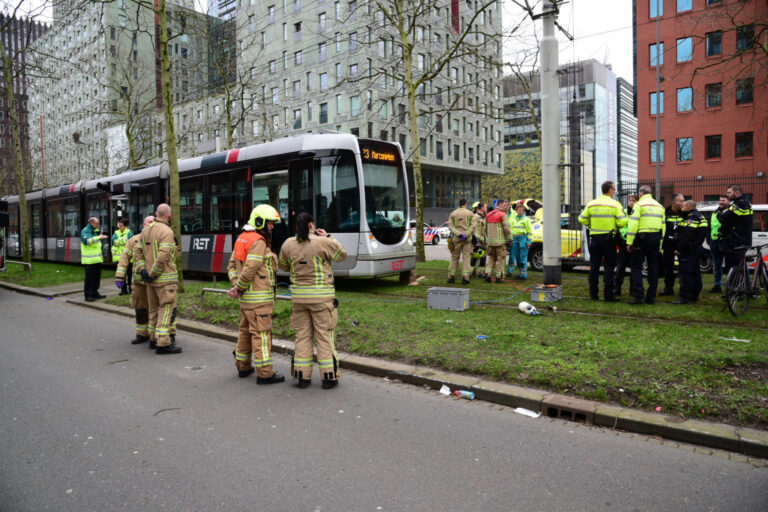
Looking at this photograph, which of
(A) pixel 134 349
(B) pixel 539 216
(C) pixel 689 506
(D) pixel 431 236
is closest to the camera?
(C) pixel 689 506

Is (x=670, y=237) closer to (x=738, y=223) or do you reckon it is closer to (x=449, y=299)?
(x=738, y=223)

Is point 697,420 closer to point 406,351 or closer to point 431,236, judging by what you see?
point 406,351

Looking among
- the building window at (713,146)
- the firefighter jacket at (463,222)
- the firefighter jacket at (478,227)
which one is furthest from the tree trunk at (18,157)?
the building window at (713,146)

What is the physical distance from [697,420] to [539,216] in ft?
38.5

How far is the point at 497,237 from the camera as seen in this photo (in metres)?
12.3

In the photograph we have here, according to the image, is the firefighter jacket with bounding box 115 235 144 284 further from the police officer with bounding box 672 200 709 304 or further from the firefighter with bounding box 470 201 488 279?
the police officer with bounding box 672 200 709 304

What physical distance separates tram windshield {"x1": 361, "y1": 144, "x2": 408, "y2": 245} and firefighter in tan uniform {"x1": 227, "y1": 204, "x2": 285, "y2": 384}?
573cm

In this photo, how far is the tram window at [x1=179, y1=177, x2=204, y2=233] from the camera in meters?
14.3

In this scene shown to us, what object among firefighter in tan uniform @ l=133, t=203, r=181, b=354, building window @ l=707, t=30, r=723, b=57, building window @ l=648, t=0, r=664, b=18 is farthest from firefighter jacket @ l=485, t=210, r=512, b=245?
building window @ l=648, t=0, r=664, b=18

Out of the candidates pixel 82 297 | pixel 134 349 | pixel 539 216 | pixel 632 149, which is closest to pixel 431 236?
pixel 539 216

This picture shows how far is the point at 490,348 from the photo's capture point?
6258 millimetres

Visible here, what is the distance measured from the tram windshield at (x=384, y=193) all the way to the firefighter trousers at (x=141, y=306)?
486cm

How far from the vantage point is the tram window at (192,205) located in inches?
565

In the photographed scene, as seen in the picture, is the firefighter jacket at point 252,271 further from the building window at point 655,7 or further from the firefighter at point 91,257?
the building window at point 655,7
